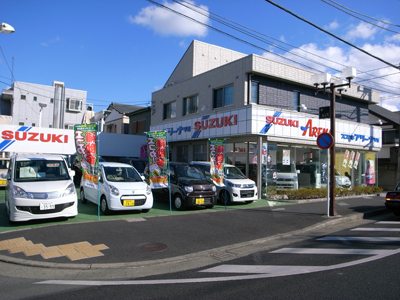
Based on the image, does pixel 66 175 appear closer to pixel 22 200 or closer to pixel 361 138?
pixel 22 200

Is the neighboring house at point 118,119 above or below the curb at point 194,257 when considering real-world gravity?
above

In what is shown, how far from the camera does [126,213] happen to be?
11.0 meters

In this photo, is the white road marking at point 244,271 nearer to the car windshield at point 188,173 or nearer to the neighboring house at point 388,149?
the car windshield at point 188,173

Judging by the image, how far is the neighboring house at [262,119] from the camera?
51.9ft

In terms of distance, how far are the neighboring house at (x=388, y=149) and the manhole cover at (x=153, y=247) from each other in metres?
24.5

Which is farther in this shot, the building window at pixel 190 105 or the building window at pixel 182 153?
the building window at pixel 182 153

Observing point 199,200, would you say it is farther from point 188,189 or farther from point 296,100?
point 296,100

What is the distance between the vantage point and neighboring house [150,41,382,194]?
51.9ft

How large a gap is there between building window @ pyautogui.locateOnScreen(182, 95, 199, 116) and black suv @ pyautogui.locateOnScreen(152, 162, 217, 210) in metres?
7.11

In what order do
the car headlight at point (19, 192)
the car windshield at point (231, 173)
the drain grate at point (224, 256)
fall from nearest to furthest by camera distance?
the drain grate at point (224, 256) < the car headlight at point (19, 192) < the car windshield at point (231, 173)

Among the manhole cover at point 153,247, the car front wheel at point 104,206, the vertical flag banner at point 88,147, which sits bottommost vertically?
the manhole cover at point 153,247

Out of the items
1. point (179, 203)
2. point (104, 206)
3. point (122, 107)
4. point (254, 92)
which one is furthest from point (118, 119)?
point (104, 206)

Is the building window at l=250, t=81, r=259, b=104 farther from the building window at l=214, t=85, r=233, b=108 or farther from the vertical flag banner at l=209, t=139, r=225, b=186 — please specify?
the vertical flag banner at l=209, t=139, r=225, b=186

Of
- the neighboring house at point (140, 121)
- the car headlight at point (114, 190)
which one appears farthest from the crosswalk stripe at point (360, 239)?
the neighboring house at point (140, 121)
